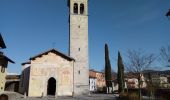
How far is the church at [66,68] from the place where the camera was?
35.6m

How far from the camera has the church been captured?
35562 mm

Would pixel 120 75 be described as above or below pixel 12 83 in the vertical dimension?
above

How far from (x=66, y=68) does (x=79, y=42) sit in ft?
19.6

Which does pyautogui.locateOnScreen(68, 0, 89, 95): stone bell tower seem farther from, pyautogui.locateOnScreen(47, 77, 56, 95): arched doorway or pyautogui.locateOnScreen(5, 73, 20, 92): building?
pyautogui.locateOnScreen(5, 73, 20, 92): building

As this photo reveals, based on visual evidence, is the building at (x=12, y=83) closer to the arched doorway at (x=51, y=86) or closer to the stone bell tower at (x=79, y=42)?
the arched doorway at (x=51, y=86)

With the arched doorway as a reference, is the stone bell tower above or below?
above

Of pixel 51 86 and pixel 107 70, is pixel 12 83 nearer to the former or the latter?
pixel 51 86

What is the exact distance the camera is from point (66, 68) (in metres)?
36.8

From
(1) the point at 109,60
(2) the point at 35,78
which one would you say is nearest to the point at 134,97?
(2) the point at 35,78

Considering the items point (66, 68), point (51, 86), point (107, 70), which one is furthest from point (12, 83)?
point (107, 70)

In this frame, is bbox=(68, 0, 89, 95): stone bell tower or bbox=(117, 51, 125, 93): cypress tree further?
bbox=(117, 51, 125, 93): cypress tree

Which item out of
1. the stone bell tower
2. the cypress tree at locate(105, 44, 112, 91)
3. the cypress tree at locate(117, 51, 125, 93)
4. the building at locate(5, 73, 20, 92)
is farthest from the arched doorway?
the building at locate(5, 73, 20, 92)

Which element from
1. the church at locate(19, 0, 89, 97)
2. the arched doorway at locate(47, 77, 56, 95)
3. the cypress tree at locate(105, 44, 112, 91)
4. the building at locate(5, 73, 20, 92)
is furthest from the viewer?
the building at locate(5, 73, 20, 92)

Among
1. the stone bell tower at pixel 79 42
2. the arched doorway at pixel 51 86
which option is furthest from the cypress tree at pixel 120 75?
the arched doorway at pixel 51 86
